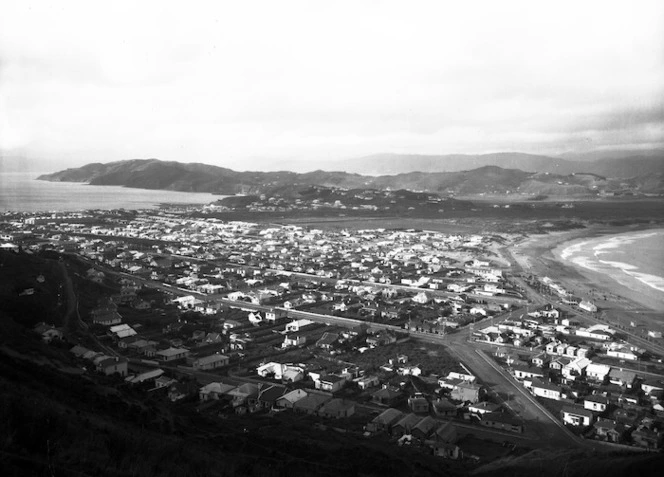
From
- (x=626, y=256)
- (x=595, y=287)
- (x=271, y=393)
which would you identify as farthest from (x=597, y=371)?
(x=626, y=256)

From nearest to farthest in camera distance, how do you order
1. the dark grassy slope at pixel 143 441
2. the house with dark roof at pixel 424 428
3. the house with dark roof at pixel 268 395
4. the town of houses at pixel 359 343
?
1. the dark grassy slope at pixel 143 441
2. the house with dark roof at pixel 424 428
3. the town of houses at pixel 359 343
4. the house with dark roof at pixel 268 395

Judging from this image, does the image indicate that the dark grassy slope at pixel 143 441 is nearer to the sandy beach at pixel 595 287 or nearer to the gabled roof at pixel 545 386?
the gabled roof at pixel 545 386

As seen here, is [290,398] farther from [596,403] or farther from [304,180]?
[304,180]

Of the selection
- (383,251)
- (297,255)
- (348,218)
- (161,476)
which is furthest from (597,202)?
(161,476)

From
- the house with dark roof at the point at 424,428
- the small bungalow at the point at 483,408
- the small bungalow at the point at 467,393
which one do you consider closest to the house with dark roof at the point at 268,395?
the house with dark roof at the point at 424,428

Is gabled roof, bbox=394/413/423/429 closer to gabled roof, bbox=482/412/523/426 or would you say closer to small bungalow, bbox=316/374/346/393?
gabled roof, bbox=482/412/523/426

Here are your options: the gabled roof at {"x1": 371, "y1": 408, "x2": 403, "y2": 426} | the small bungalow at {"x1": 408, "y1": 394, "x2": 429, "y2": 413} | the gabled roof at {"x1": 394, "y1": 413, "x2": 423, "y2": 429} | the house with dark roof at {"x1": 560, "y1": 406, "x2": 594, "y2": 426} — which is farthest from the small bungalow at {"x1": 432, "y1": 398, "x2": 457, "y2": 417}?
the house with dark roof at {"x1": 560, "y1": 406, "x2": 594, "y2": 426}

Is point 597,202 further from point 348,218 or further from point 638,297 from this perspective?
point 638,297
